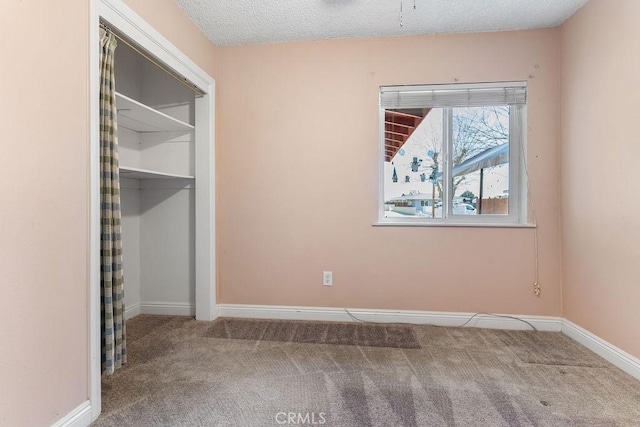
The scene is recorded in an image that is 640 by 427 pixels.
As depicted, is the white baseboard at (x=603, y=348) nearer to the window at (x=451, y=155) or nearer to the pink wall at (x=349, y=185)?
the pink wall at (x=349, y=185)

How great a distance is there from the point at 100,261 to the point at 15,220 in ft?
1.62

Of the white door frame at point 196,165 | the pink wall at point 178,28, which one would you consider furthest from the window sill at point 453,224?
the pink wall at point 178,28

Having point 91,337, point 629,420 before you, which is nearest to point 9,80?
point 91,337

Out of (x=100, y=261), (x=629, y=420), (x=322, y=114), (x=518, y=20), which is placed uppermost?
(x=518, y=20)

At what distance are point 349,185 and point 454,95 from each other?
1113 mm

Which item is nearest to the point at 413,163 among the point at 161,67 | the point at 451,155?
the point at 451,155

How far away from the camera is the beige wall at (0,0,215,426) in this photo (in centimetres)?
107

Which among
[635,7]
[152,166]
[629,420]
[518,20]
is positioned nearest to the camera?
[629,420]

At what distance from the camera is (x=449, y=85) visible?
96.4 inches

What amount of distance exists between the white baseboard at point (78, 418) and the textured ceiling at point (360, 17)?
2405 millimetres

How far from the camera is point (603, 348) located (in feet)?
6.28

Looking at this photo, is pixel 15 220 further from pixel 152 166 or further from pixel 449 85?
pixel 449 85

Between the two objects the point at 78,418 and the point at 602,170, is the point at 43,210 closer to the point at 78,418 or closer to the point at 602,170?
the point at 78,418

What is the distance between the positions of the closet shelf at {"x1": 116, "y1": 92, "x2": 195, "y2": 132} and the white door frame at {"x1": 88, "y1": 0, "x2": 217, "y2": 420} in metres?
0.21
